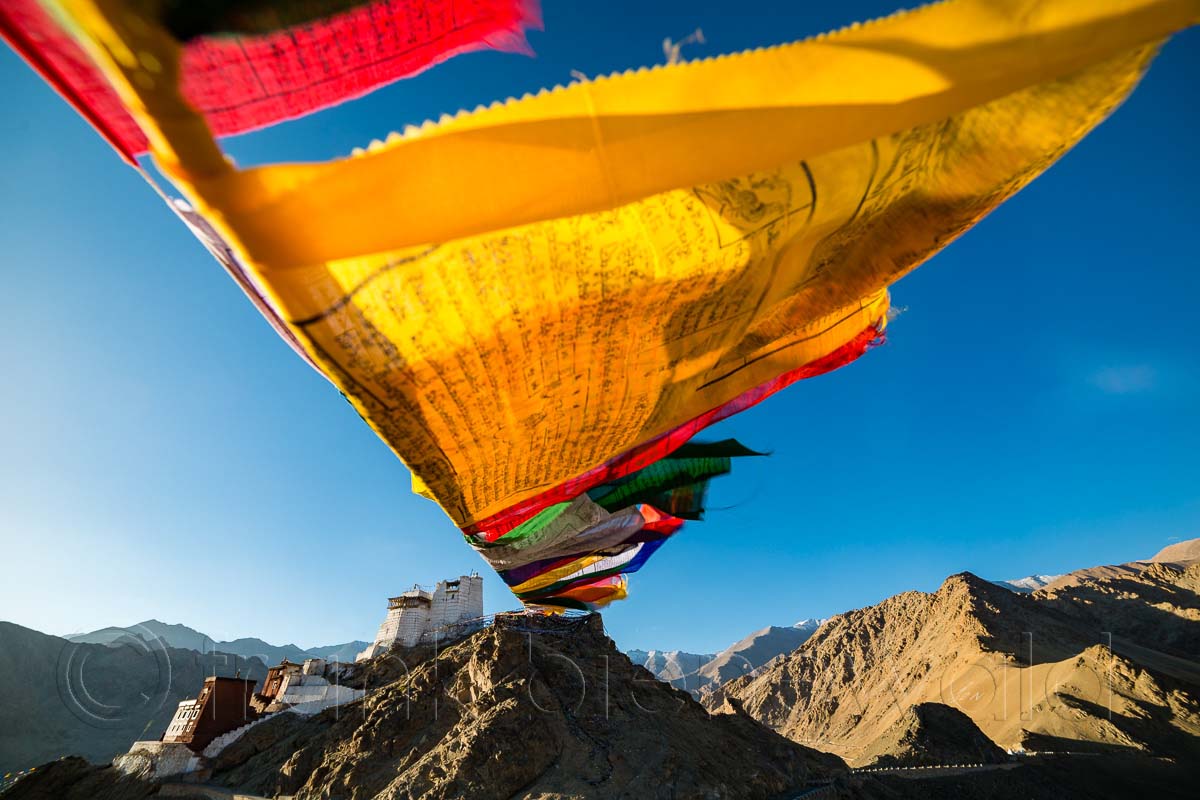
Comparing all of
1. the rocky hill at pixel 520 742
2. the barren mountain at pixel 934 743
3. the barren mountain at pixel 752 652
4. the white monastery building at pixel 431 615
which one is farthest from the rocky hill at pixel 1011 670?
the barren mountain at pixel 752 652

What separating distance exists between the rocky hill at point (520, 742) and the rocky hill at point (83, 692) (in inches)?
1645

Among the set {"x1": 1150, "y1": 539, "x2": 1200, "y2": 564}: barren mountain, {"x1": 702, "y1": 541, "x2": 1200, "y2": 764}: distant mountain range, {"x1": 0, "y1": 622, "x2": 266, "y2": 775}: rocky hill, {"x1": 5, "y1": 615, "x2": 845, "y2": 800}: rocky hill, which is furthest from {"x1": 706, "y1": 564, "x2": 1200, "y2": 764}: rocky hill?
{"x1": 1150, "y1": 539, "x2": 1200, "y2": 564}: barren mountain

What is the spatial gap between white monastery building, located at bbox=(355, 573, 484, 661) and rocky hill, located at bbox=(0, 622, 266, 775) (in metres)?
39.7

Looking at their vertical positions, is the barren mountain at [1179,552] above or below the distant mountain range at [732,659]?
above

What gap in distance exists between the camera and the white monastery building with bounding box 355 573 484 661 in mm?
25375

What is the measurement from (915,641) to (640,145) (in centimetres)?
6185

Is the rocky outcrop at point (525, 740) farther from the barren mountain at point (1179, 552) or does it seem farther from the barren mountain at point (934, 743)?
the barren mountain at point (1179, 552)

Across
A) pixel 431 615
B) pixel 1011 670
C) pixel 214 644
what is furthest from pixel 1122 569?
pixel 214 644

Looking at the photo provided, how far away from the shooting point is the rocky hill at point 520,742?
1281 centimetres

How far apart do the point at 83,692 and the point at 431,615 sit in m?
60.6

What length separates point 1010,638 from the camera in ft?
132

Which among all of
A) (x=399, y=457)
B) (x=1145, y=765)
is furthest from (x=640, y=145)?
(x=1145, y=765)

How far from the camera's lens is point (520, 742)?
44.7 feet

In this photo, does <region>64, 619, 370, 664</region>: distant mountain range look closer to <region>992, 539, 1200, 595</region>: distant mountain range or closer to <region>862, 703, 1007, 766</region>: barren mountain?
<region>862, 703, 1007, 766</region>: barren mountain
